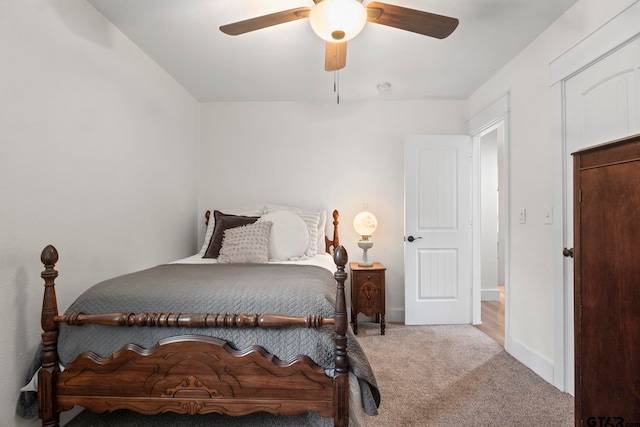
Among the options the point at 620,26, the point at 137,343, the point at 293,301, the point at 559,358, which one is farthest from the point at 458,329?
the point at 137,343

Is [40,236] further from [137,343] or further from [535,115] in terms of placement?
[535,115]

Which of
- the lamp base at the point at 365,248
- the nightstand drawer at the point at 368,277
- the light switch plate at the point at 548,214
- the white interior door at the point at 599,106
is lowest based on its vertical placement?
the nightstand drawer at the point at 368,277

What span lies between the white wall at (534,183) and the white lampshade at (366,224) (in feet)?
4.08

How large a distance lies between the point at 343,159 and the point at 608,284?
2738 millimetres

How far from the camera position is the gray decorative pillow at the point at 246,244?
8.22ft

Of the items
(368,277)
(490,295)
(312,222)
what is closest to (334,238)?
(312,222)

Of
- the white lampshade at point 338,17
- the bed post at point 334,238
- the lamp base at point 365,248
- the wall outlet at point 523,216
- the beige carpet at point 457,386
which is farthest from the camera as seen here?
the bed post at point 334,238

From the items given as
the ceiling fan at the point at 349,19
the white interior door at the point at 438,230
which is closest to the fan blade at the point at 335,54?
the ceiling fan at the point at 349,19

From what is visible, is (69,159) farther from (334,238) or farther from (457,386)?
(457,386)

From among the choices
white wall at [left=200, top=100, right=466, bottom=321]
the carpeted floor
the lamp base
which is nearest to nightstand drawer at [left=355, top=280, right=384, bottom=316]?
the lamp base

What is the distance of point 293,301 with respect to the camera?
1.48 m

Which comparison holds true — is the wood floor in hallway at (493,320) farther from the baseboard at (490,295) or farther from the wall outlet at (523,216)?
the wall outlet at (523,216)

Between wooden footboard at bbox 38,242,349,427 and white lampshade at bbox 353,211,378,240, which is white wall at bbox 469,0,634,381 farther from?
wooden footboard at bbox 38,242,349,427

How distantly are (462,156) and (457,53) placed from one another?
1158 mm
